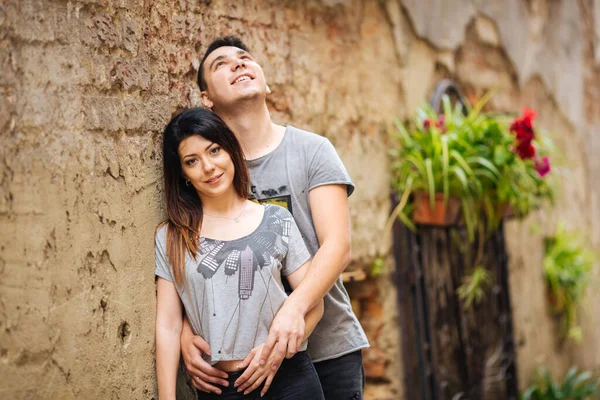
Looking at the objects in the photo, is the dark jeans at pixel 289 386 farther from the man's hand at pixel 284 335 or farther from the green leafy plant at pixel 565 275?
the green leafy plant at pixel 565 275

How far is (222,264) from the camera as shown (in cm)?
230

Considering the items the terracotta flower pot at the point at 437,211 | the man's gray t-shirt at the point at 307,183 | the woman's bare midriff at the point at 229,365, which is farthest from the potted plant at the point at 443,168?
the woman's bare midriff at the point at 229,365

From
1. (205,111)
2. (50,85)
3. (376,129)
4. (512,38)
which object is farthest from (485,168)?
(50,85)

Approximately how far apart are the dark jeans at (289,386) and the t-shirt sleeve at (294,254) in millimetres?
259

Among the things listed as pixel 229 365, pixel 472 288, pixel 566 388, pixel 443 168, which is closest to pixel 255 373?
pixel 229 365

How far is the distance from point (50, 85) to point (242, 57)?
2.14 feet

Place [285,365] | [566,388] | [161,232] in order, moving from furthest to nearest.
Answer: [566,388], [161,232], [285,365]

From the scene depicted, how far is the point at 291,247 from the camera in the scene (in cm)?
241

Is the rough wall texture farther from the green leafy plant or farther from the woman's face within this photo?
the green leafy plant

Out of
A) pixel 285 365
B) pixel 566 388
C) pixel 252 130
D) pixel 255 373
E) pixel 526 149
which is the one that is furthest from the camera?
pixel 566 388

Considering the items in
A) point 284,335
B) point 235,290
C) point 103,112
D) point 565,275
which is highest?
point 103,112

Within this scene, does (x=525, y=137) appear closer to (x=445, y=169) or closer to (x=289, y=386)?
(x=445, y=169)

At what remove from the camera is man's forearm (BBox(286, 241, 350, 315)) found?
234 centimetres

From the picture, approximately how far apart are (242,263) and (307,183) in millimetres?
405
